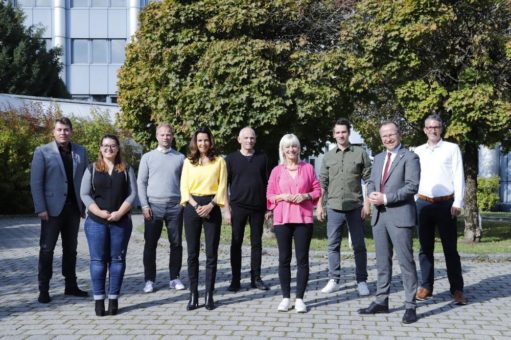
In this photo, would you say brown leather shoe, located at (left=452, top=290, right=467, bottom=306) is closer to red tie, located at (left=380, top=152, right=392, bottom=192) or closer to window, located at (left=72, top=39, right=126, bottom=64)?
red tie, located at (left=380, top=152, right=392, bottom=192)

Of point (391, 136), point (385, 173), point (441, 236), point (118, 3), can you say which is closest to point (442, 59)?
point (441, 236)

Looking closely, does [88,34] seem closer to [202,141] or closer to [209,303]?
[202,141]

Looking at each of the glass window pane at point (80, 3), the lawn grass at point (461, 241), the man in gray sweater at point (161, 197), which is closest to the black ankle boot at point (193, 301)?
the man in gray sweater at point (161, 197)

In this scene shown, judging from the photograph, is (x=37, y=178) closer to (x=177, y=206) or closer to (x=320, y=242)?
(x=177, y=206)

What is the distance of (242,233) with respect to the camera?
23.7 feet

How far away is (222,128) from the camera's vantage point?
11617 mm

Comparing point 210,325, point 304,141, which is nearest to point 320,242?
point 304,141

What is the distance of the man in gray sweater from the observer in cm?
718

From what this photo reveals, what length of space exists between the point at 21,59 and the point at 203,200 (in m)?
28.7

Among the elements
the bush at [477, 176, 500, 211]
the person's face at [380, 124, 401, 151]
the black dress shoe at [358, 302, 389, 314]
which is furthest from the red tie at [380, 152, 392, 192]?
the bush at [477, 176, 500, 211]

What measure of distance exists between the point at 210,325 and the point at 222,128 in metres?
6.44

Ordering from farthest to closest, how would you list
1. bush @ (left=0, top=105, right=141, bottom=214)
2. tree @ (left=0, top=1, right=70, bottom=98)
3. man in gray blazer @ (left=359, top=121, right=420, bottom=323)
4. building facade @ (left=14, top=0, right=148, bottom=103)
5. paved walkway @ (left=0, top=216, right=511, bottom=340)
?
building facade @ (left=14, top=0, right=148, bottom=103)
tree @ (left=0, top=1, right=70, bottom=98)
bush @ (left=0, top=105, right=141, bottom=214)
man in gray blazer @ (left=359, top=121, right=420, bottom=323)
paved walkway @ (left=0, top=216, right=511, bottom=340)

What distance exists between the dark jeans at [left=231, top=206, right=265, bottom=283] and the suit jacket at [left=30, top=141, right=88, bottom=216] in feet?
6.48

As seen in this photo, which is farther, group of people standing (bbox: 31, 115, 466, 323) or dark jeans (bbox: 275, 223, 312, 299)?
dark jeans (bbox: 275, 223, 312, 299)
